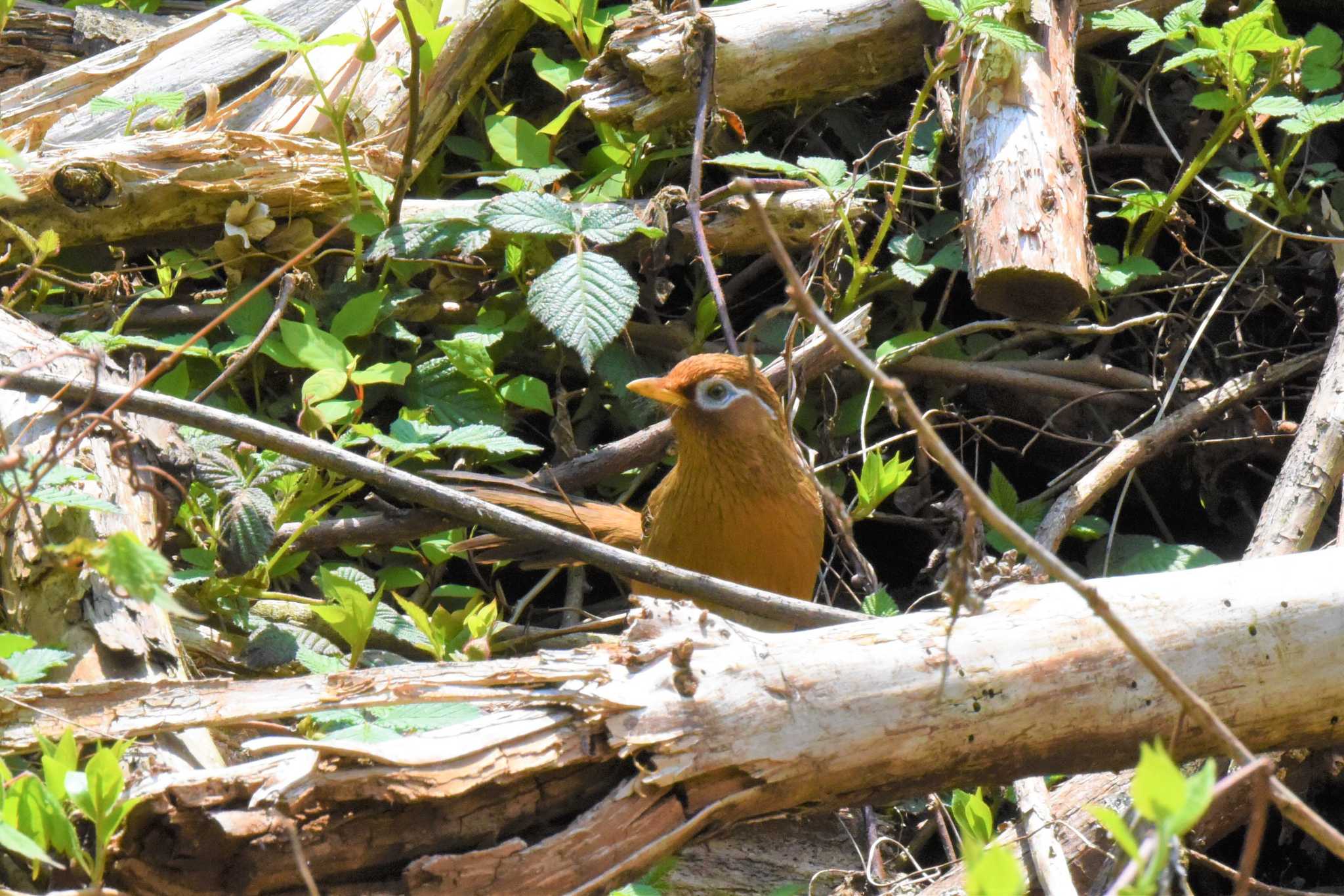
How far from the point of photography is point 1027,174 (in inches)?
135

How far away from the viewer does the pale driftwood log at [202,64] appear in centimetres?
395

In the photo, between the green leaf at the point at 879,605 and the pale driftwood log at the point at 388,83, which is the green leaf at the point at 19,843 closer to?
the green leaf at the point at 879,605

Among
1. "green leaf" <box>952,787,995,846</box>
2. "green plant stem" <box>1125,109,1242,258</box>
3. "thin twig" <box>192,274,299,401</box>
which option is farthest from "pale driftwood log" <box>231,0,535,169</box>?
"green leaf" <box>952,787,995,846</box>

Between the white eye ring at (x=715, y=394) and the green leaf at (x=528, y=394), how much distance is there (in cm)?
55

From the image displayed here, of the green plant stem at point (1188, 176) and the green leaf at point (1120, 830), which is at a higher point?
the green leaf at point (1120, 830)

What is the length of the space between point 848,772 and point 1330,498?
5.39 ft

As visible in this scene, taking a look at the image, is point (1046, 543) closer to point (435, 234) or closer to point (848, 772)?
point (848, 772)

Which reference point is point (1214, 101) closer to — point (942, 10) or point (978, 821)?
point (942, 10)

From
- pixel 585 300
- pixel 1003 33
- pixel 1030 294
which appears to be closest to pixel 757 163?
pixel 585 300

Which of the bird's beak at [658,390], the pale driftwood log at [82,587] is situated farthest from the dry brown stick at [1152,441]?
the pale driftwood log at [82,587]

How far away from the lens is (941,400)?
4.02 metres

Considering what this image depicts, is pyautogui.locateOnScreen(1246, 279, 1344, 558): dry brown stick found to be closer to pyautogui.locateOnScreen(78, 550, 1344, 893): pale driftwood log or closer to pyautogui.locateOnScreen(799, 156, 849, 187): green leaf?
pyautogui.locateOnScreen(78, 550, 1344, 893): pale driftwood log

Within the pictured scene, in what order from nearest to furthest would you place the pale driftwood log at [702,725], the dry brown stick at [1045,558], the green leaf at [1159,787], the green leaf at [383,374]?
the green leaf at [1159,787]
the dry brown stick at [1045,558]
the pale driftwood log at [702,725]
the green leaf at [383,374]

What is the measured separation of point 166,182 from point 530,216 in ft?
3.64
